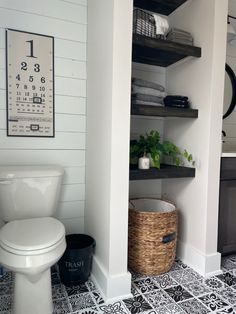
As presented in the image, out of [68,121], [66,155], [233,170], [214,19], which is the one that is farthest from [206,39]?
[66,155]

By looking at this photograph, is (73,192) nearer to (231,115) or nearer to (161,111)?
(161,111)

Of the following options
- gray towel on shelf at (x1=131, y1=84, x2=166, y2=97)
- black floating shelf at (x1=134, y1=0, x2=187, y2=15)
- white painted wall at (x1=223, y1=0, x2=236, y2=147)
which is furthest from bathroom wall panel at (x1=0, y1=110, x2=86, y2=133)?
white painted wall at (x1=223, y1=0, x2=236, y2=147)

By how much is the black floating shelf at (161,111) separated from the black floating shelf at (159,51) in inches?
15.8

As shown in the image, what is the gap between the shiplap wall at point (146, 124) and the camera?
2202 mm

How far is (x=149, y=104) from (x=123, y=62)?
401mm

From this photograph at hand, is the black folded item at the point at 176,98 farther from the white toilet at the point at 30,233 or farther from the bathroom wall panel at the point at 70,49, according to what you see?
the white toilet at the point at 30,233

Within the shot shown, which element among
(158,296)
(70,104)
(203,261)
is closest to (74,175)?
(70,104)

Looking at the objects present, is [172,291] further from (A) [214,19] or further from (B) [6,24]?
(B) [6,24]

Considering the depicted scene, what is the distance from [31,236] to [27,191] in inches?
15.0

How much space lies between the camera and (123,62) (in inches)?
60.8

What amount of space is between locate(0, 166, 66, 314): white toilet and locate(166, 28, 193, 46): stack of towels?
1278mm

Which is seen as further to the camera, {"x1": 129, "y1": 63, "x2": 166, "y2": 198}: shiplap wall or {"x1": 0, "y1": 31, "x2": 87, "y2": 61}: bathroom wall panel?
{"x1": 129, "y1": 63, "x2": 166, "y2": 198}: shiplap wall

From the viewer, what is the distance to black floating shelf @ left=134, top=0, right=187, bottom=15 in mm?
1979

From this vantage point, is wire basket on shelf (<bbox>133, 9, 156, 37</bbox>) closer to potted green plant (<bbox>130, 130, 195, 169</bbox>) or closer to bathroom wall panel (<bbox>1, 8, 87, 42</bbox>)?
bathroom wall panel (<bbox>1, 8, 87, 42</bbox>)
